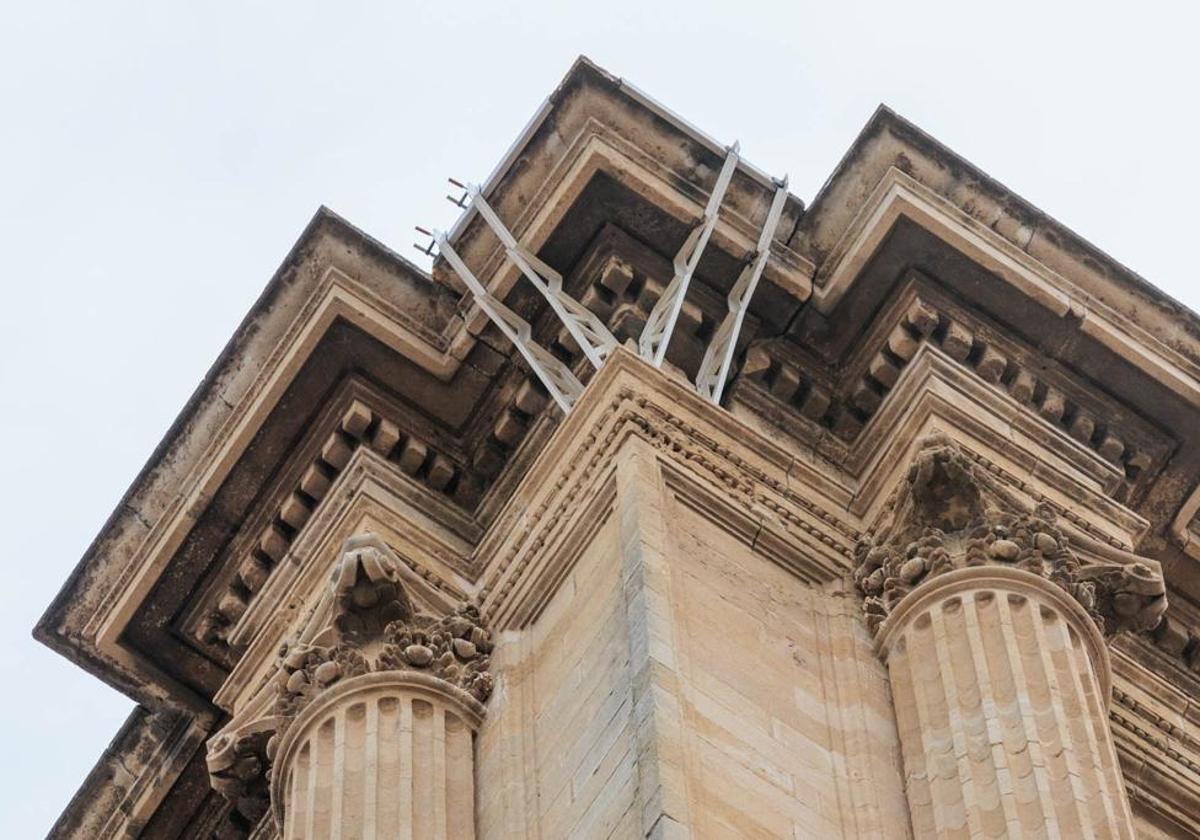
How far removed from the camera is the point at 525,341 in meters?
29.7

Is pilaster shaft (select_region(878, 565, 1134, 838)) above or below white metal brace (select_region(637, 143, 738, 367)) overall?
below

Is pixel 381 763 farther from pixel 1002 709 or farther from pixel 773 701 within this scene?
pixel 1002 709

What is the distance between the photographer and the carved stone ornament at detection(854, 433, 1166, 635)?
27.3 meters

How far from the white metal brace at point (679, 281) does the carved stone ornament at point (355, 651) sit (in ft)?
7.33

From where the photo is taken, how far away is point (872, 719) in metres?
26.4

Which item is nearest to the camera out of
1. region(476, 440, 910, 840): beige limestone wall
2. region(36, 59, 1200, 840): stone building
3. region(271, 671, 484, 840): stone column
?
region(476, 440, 910, 840): beige limestone wall

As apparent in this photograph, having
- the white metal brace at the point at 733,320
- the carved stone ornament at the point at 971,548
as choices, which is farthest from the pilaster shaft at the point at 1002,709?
the white metal brace at the point at 733,320

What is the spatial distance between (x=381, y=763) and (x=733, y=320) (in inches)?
173

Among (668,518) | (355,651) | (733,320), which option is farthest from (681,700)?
(733,320)

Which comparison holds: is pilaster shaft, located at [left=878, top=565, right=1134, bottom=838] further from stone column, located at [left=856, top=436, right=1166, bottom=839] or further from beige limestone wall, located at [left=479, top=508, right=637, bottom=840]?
beige limestone wall, located at [left=479, top=508, right=637, bottom=840]

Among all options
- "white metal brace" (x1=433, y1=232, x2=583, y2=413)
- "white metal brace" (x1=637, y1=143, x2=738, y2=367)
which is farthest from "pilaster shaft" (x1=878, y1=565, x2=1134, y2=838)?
"white metal brace" (x1=433, y1=232, x2=583, y2=413)

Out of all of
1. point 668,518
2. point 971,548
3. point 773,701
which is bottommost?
point 773,701

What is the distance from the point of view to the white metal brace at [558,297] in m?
29.1

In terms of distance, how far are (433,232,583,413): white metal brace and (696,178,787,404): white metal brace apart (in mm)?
900
